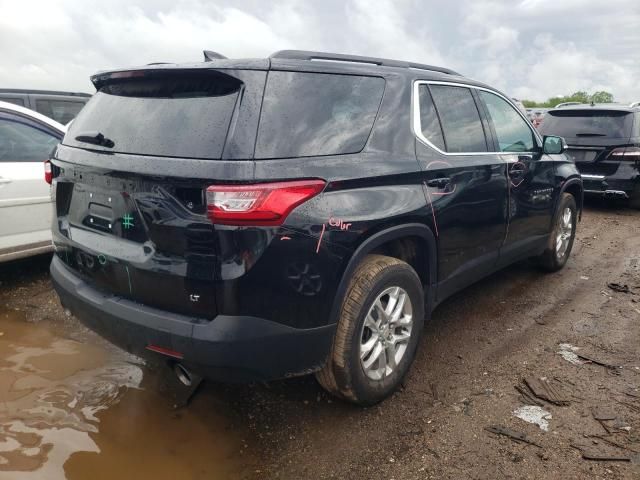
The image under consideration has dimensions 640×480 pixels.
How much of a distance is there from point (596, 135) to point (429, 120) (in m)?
5.88

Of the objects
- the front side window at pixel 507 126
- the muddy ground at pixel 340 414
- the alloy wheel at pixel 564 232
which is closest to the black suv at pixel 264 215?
the muddy ground at pixel 340 414

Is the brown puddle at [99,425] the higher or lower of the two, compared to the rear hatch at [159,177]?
lower

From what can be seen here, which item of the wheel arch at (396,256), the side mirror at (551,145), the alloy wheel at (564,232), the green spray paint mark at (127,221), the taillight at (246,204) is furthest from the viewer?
the alloy wheel at (564,232)

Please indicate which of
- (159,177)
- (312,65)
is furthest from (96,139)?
(312,65)

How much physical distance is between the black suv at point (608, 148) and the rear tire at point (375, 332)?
6046 millimetres

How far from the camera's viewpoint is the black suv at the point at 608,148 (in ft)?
24.7

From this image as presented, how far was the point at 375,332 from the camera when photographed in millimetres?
2752

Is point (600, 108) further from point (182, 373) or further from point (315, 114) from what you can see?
point (182, 373)

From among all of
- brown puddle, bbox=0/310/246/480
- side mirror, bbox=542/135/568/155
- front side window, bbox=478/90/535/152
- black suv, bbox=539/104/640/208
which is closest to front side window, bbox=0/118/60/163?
brown puddle, bbox=0/310/246/480

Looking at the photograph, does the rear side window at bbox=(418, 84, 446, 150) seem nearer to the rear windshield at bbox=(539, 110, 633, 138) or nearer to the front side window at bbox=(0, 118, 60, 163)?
the front side window at bbox=(0, 118, 60, 163)

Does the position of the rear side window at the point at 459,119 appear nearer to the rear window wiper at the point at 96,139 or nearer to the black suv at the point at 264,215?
the black suv at the point at 264,215

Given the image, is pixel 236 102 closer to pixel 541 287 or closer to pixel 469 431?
pixel 469 431

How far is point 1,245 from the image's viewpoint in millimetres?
4262

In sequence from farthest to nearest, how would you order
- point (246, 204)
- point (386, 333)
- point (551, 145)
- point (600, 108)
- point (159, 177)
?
1. point (600, 108)
2. point (551, 145)
3. point (386, 333)
4. point (159, 177)
5. point (246, 204)
